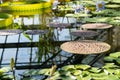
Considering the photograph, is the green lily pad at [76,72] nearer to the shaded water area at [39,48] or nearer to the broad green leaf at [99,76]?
the broad green leaf at [99,76]

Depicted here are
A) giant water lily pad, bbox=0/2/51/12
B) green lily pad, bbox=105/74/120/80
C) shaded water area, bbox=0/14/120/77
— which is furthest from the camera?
giant water lily pad, bbox=0/2/51/12

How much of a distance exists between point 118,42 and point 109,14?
1.00 m

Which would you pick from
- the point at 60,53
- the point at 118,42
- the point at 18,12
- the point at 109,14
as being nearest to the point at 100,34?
the point at 118,42

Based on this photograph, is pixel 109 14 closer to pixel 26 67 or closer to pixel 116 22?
pixel 116 22

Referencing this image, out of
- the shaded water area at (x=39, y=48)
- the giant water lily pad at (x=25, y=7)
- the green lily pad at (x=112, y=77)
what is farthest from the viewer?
the giant water lily pad at (x=25, y=7)

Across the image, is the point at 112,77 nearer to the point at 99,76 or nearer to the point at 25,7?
the point at 99,76

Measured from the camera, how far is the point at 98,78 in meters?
1.39

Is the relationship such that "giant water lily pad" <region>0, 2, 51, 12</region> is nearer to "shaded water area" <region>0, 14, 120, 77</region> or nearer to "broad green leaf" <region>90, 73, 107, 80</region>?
"shaded water area" <region>0, 14, 120, 77</region>

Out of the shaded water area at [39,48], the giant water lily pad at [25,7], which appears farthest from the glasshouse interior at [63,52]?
the giant water lily pad at [25,7]

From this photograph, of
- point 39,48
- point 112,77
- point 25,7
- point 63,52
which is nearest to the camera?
point 112,77

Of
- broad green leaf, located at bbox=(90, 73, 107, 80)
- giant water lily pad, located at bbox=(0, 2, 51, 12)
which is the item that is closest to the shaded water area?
broad green leaf, located at bbox=(90, 73, 107, 80)

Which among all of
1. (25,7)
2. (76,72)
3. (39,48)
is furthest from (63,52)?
(25,7)

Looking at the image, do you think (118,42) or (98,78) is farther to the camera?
Result: (118,42)

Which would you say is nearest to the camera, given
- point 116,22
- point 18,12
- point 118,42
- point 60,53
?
point 60,53
